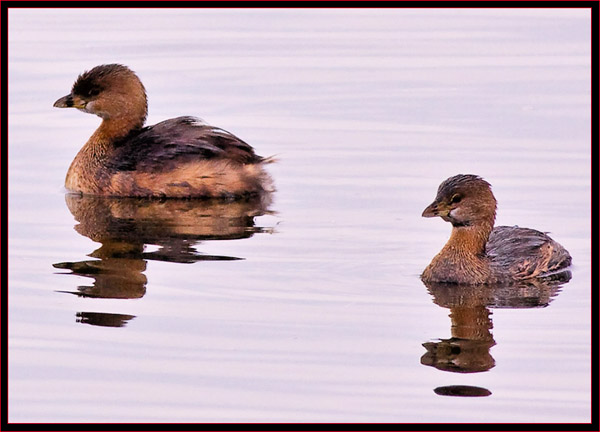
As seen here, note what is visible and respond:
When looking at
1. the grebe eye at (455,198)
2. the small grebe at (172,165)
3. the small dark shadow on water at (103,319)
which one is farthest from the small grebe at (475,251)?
the small grebe at (172,165)

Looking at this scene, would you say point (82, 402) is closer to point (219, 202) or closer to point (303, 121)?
point (219, 202)

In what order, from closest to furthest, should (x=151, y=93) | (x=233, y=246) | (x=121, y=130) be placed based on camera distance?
(x=233, y=246), (x=121, y=130), (x=151, y=93)

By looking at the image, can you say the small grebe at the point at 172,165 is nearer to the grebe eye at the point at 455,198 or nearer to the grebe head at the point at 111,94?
the grebe head at the point at 111,94

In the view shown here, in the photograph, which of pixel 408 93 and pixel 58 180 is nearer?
pixel 58 180

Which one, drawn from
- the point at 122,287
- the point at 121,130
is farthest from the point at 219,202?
the point at 122,287

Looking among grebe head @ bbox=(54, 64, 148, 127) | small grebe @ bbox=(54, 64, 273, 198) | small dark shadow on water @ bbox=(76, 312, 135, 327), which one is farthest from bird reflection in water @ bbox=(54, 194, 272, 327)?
grebe head @ bbox=(54, 64, 148, 127)

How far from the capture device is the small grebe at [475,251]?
443 inches

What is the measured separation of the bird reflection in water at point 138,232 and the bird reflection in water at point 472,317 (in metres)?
1.76

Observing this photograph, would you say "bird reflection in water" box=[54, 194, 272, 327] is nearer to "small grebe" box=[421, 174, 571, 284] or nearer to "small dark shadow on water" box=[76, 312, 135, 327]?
"small dark shadow on water" box=[76, 312, 135, 327]

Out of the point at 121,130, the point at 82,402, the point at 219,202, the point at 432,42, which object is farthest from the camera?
the point at 432,42

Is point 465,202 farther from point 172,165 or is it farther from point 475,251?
point 172,165

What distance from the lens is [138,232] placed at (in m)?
12.7

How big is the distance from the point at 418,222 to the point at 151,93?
527 centimetres

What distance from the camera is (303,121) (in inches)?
630
